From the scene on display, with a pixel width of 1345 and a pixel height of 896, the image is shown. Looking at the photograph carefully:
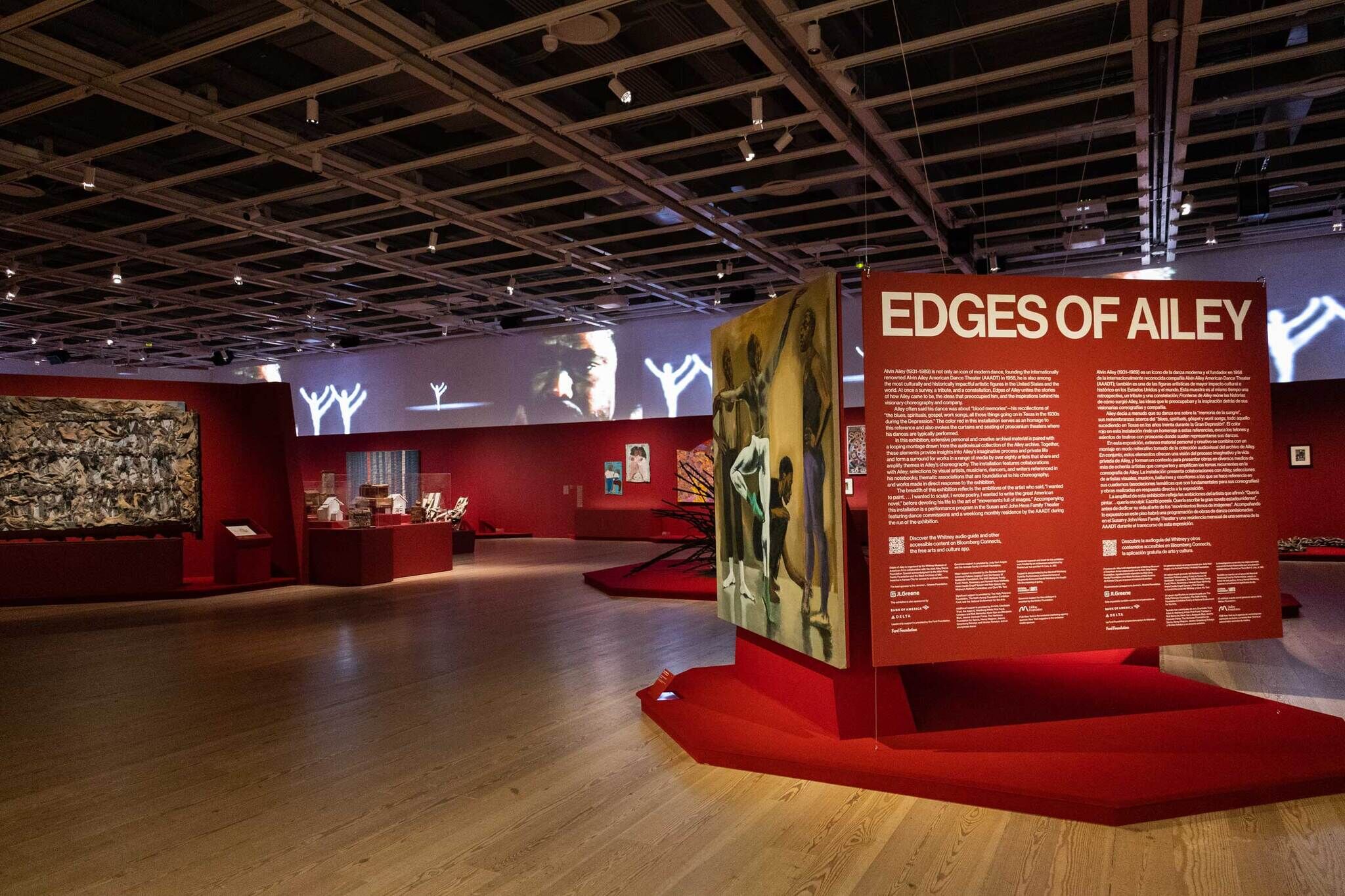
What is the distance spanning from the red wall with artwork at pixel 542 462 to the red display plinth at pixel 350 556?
6855 millimetres

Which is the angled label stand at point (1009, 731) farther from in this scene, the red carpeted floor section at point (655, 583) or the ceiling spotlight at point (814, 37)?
the red carpeted floor section at point (655, 583)

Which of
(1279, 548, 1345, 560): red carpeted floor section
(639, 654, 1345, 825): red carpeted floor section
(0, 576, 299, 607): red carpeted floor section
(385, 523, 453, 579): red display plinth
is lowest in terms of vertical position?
(1279, 548, 1345, 560): red carpeted floor section

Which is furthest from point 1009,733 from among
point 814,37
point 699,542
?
point 699,542

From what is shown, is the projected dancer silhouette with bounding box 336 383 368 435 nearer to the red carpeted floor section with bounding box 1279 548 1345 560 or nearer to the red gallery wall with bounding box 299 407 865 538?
the red gallery wall with bounding box 299 407 865 538

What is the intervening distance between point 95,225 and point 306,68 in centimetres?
592

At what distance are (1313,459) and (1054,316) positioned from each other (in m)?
12.4

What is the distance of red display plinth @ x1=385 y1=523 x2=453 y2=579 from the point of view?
43.0ft

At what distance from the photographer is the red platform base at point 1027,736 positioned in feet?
11.9

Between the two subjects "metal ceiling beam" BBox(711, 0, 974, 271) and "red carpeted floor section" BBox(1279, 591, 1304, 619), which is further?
"red carpeted floor section" BBox(1279, 591, 1304, 619)

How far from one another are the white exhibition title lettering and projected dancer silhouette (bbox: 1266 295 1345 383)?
33.6 feet

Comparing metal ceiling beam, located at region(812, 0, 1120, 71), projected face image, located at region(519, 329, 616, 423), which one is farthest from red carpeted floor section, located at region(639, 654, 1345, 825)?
projected face image, located at region(519, 329, 616, 423)

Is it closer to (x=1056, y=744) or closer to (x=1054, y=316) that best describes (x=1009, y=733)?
(x=1056, y=744)

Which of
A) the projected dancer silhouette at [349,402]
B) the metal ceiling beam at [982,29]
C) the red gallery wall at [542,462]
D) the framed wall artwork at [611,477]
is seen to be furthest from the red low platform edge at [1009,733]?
the projected dancer silhouette at [349,402]

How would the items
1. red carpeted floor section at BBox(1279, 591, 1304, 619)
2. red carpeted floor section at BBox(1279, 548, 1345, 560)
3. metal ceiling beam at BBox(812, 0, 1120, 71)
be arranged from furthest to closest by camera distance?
red carpeted floor section at BBox(1279, 548, 1345, 560) < red carpeted floor section at BBox(1279, 591, 1304, 619) < metal ceiling beam at BBox(812, 0, 1120, 71)
